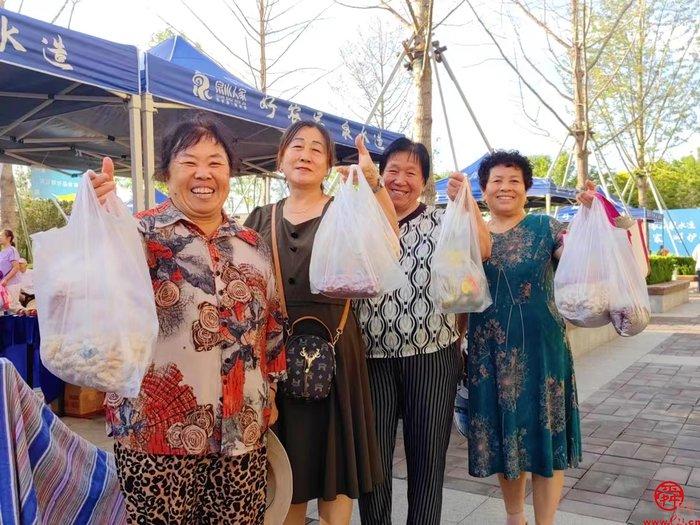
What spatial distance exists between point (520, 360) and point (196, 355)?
1.44 meters

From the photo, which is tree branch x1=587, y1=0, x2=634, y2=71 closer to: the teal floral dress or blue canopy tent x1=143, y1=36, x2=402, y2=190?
blue canopy tent x1=143, y1=36, x2=402, y2=190

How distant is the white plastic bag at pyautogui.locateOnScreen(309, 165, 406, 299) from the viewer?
1.86m

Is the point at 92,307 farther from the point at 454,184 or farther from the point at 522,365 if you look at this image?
the point at 522,365

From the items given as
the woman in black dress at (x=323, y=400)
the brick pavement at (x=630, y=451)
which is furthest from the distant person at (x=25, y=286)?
the woman in black dress at (x=323, y=400)

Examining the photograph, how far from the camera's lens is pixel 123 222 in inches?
61.3

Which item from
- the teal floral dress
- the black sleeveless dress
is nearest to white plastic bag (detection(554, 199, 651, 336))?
the teal floral dress

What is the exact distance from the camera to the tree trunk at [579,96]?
27.1ft

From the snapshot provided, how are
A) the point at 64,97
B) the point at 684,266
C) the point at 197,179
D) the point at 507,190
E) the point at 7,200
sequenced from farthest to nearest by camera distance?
the point at 684,266
the point at 7,200
the point at 64,97
the point at 507,190
the point at 197,179

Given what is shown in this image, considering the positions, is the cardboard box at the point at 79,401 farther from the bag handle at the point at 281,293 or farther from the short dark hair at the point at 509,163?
the short dark hair at the point at 509,163

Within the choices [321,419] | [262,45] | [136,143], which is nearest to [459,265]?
[321,419]

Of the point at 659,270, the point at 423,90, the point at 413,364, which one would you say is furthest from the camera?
the point at 659,270

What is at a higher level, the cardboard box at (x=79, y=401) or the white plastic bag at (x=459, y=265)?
the white plastic bag at (x=459, y=265)

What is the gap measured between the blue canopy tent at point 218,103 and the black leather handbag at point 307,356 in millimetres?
1873

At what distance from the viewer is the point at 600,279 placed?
2.26 meters
